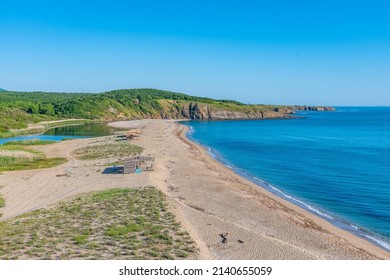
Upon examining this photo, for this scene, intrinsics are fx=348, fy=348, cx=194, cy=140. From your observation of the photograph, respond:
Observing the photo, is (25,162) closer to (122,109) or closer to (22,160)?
(22,160)

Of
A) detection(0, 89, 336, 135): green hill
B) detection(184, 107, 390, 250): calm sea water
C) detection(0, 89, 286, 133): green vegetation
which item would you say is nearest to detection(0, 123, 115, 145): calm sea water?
detection(0, 89, 286, 133): green vegetation

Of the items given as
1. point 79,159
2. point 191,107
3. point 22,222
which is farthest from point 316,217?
point 191,107

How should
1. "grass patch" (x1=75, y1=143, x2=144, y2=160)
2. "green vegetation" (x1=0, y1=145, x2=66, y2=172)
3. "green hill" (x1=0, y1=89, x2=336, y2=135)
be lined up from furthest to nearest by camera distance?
"green hill" (x1=0, y1=89, x2=336, y2=135)
"grass patch" (x1=75, y1=143, x2=144, y2=160)
"green vegetation" (x1=0, y1=145, x2=66, y2=172)

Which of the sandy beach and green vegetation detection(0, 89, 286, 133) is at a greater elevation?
green vegetation detection(0, 89, 286, 133)

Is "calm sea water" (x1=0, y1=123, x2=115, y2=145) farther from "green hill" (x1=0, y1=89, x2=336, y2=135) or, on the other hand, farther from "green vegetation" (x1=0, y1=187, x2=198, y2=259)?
"green vegetation" (x1=0, y1=187, x2=198, y2=259)

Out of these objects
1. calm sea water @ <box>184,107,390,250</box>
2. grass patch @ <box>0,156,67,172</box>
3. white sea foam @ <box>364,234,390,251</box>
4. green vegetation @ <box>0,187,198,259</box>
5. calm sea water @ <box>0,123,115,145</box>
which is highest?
calm sea water @ <box>0,123,115,145</box>

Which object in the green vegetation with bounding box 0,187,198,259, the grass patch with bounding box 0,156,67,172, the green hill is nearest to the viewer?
the green vegetation with bounding box 0,187,198,259

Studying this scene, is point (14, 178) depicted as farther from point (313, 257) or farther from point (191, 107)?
point (191, 107)
